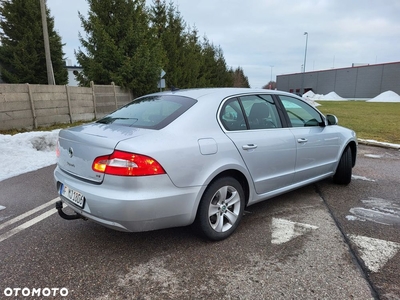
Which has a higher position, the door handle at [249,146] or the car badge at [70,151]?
the car badge at [70,151]

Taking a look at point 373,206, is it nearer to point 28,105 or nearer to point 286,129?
point 286,129

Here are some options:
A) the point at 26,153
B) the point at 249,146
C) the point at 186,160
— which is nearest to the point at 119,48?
the point at 26,153

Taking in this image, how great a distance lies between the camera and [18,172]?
18.2 ft

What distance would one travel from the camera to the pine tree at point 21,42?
64.3 feet

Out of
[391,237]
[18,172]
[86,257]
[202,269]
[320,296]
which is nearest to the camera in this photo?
[320,296]

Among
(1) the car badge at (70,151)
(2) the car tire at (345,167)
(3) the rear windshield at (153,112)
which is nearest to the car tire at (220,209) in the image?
(3) the rear windshield at (153,112)

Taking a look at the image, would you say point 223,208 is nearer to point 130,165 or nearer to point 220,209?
point 220,209

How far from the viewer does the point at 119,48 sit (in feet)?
51.7

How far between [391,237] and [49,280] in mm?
3261

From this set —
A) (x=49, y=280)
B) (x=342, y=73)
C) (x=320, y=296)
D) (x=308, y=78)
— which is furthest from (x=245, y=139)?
(x=308, y=78)

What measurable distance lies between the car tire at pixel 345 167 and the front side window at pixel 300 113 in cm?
83

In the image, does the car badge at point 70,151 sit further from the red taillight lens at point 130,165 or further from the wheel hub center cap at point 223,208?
the wheel hub center cap at point 223,208

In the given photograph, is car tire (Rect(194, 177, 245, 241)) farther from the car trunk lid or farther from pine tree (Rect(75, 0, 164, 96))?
pine tree (Rect(75, 0, 164, 96))

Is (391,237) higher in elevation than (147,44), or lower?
lower
